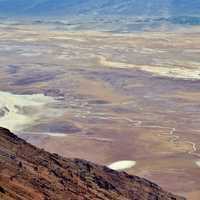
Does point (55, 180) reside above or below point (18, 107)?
above

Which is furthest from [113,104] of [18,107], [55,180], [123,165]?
[55,180]

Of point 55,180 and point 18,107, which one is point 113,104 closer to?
point 18,107

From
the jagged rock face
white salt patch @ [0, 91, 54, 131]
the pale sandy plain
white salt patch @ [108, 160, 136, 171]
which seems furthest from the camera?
white salt patch @ [0, 91, 54, 131]

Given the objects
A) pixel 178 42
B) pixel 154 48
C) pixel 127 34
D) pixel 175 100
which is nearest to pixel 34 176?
pixel 175 100

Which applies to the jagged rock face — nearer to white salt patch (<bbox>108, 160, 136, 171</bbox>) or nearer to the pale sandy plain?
the pale sandy plain

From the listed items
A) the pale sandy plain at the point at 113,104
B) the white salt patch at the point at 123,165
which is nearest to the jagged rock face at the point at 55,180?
→ the pale sandy plain at the point at 113,104

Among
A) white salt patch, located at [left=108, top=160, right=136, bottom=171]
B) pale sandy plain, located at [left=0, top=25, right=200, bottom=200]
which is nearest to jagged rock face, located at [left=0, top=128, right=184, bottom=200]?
pale sandy plain, located at [left=0, top=25, right=200, bottom=200]

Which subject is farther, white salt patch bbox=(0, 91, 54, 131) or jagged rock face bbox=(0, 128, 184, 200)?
white salt patch bbox=(0, 91, 54, 131)
